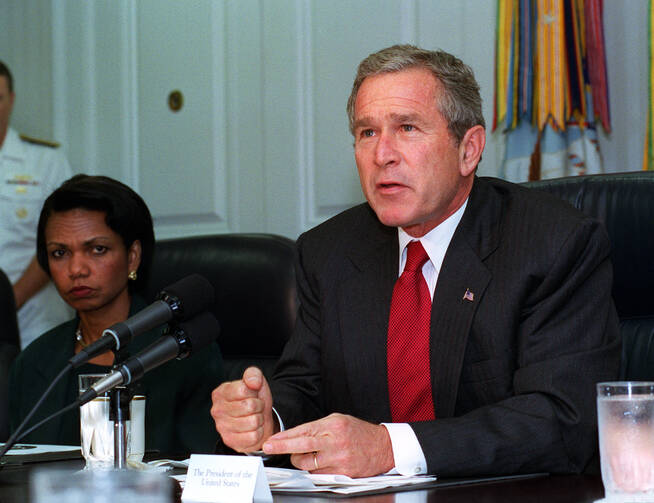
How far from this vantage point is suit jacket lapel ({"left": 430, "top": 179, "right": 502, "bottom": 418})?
1.79 metres

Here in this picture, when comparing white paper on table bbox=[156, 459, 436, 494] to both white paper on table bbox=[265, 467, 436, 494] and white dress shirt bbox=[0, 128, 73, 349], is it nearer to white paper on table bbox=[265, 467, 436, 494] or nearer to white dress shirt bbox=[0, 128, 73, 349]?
white paper on table bbox=[265, 467, 436, 494]

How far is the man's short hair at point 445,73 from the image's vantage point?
1.92 meters

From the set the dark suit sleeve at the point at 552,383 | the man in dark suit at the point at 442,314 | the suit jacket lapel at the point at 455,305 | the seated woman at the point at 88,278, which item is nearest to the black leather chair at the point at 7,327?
the seated woman at the point at 88,278

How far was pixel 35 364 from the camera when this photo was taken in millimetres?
2504

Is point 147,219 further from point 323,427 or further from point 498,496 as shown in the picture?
point 498,496

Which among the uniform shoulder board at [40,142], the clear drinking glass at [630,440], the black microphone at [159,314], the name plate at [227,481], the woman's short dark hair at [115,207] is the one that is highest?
the uniform shoulder board at [40,142]

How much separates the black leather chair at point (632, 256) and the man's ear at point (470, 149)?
0.24 metres

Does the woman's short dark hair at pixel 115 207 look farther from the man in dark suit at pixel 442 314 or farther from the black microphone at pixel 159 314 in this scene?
the black microphone at pixel 159 314

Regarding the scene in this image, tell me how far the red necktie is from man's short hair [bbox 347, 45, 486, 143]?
315 mm

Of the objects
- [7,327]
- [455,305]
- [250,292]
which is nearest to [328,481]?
[455,305]

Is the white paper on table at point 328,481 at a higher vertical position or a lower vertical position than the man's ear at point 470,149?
lower

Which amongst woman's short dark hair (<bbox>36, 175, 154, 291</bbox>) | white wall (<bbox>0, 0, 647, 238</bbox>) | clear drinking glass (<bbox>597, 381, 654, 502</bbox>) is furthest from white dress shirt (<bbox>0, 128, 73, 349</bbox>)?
clear drinking glass (<bbox>597, 381, 654, 502</bbox>)

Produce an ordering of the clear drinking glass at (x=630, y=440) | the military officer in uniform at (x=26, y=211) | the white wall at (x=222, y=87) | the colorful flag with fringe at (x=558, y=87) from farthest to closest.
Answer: the military officer in uniform at (x=26, y=211) < the white wall at (x=222, y=87) < the colorful flag with fringe at (x=558, y=87) < the clear drinking glass at (x=630, y=440)

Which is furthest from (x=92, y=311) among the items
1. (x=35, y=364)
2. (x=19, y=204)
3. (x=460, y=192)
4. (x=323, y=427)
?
(x=19, y=204)
